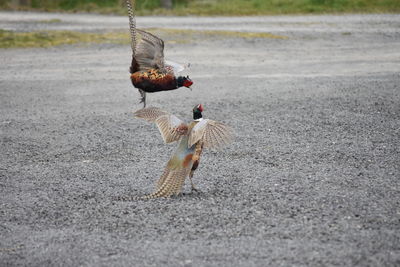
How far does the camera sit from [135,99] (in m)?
9.84

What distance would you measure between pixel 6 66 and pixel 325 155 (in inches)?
306

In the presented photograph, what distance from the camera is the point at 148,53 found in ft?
16.5

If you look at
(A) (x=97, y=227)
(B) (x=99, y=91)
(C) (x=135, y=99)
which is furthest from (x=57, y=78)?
(A) (x=97, y=227)

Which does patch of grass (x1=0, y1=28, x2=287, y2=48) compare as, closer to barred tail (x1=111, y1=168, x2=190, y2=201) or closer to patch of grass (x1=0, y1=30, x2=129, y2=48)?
patch of grass (x1=0, y1=30, x2=129, y2=48)

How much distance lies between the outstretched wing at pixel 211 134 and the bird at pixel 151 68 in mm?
393

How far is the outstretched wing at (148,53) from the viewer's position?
498 cm

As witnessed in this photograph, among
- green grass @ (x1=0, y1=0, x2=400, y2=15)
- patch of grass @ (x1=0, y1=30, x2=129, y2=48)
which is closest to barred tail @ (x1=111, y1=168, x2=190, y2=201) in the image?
patch of grass @ (x1=0, y1=30, x2=129, y2=48)

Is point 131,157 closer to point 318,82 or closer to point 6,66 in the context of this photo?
point 318,82

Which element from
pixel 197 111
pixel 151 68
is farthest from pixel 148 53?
pixel 197 111

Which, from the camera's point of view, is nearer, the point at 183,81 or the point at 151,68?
the point at 183,81

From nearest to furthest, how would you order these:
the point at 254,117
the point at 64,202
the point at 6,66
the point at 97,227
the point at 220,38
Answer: the point at 97,227 → the point at 64,202 → the point at 254,117 → the point at 6,66 → the point at 220,38

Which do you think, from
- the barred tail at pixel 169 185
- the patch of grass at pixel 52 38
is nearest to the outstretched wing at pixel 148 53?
the barred tail at pixel 169 185

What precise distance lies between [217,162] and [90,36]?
9.47 metres

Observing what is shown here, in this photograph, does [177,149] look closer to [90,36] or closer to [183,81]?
[183,81]
